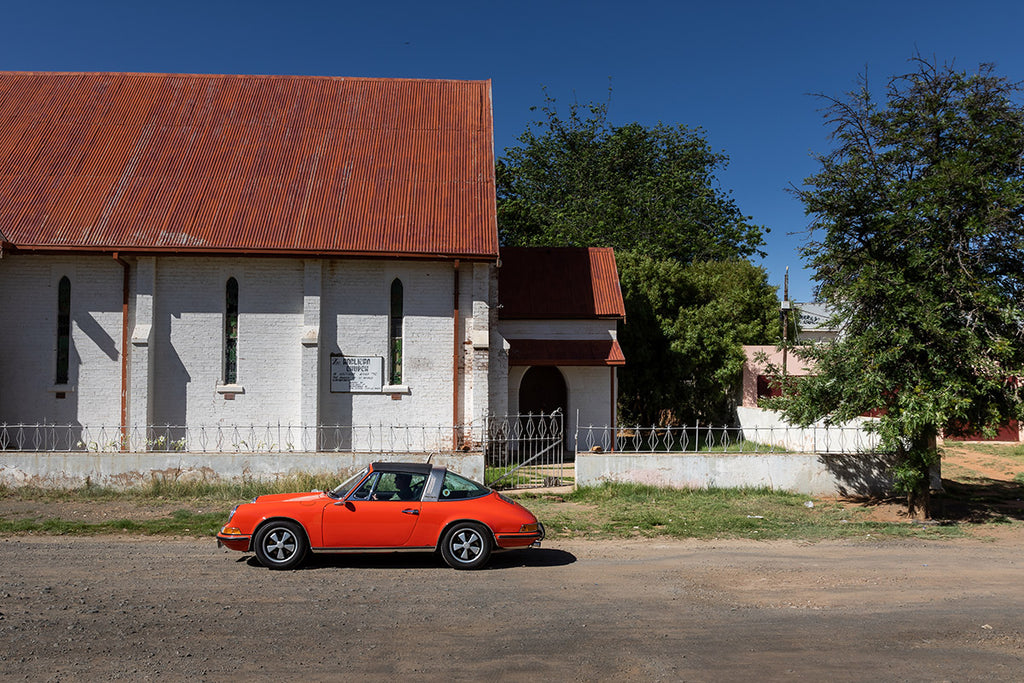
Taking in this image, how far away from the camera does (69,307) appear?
58.3 ft

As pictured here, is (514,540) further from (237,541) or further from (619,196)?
(619,196)

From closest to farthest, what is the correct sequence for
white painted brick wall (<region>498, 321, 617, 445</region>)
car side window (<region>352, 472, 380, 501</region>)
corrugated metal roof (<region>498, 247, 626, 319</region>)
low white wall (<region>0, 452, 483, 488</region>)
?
car side window (<region>352, 472, 380, 501</region>) → low white wall (<region>0, 452, 483, 488</region>) → white painted brick wall (<region>498, 321, 617, 445</region>) → corrugated metal roof (<region>498, 247, 626, 319</region>)

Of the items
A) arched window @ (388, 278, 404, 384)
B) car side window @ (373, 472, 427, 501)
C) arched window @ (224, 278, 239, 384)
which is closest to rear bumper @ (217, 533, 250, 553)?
car side window @ (373, 472, 427, 501)

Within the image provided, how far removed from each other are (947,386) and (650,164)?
38.4 meters

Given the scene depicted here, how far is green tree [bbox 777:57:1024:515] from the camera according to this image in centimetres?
1173

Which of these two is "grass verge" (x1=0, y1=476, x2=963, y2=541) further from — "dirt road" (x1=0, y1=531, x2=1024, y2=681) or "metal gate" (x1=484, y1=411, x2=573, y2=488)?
"metal gate" (x1=484, y1=411, x2=573, y2=488)

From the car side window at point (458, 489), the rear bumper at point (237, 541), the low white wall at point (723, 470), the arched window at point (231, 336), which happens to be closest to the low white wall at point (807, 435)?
the low white wall at point (723, 470)

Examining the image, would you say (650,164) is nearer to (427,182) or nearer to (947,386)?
(427,182)

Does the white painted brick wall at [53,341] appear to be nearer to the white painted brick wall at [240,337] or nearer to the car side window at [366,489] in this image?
the white painted brick wall at [240,337]

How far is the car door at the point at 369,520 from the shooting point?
901cm

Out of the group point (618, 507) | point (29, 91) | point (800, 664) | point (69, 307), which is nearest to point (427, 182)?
point (69, 307)

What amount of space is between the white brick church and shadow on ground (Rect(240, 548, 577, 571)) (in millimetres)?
7709

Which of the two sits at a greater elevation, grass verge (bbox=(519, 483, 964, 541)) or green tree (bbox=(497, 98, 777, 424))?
green tree (bbox=(497, 98, 777, 424))

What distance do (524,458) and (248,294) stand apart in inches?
314
